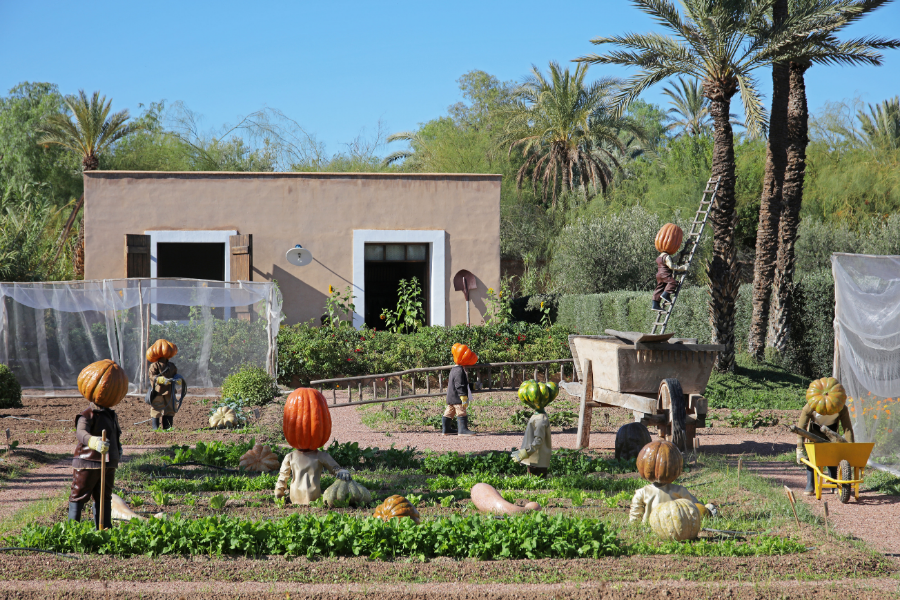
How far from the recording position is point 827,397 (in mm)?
6680

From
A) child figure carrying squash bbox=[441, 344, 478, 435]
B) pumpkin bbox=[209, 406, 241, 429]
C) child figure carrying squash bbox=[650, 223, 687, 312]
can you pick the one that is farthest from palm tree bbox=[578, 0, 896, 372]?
pumpkin bbox=[209, 406, 241, 429]

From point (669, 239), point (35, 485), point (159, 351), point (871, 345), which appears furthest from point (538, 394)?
point (159, 351)

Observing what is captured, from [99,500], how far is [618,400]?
5366mm

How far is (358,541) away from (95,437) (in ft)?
6.66

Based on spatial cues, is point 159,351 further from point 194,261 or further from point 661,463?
point 194,261

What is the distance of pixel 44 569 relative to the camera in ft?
14.0

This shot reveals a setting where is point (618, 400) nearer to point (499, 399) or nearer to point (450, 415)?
point (450, 415)

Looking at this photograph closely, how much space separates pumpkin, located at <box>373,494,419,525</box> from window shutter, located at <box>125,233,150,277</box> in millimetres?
13862

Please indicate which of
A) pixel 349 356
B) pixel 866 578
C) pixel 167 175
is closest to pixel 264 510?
pixel 866 578

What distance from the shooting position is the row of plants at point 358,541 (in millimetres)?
4633

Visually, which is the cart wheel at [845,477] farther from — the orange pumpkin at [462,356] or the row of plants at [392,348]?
the row of plants at [392,348]

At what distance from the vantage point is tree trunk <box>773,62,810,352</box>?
616 inches

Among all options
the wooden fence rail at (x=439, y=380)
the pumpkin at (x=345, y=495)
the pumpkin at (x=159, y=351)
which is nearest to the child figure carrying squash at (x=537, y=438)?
the pumpkin at (x=345, y=495)

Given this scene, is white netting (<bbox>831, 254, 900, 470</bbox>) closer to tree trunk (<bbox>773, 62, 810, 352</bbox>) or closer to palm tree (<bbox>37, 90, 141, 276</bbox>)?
tree trunk (<bbox>773, 62, 810, 352</bbox>)
